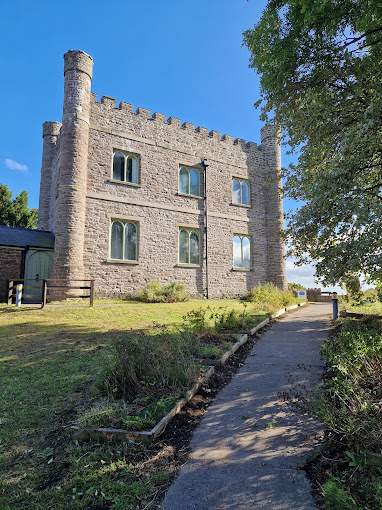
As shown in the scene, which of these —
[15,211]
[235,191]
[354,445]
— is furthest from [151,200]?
[15,211]

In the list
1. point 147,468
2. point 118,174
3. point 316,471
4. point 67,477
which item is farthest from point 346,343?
point 118,174

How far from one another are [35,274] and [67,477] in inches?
529

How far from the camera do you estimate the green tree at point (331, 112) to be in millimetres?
5223

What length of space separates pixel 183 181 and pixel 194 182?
2.29ft

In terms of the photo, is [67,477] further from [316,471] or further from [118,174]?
[118,174]

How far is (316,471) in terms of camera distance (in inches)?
103

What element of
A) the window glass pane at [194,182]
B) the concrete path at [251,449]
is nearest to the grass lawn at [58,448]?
the concrete path at [251,449]

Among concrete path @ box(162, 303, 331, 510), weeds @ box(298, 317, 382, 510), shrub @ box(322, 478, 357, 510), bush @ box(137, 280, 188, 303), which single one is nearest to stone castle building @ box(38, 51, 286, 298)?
bush @ box(137, 280, 188, 303)

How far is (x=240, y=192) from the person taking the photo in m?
19.4

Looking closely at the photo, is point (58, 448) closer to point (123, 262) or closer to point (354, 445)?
point (354, 445)

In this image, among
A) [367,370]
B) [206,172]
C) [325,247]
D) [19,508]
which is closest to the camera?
[19,508]

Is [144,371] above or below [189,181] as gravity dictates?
below

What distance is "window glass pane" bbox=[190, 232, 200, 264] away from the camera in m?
17.3

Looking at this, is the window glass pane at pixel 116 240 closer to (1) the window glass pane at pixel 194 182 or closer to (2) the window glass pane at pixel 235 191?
(1) the window glass pane at pixel 194 182
